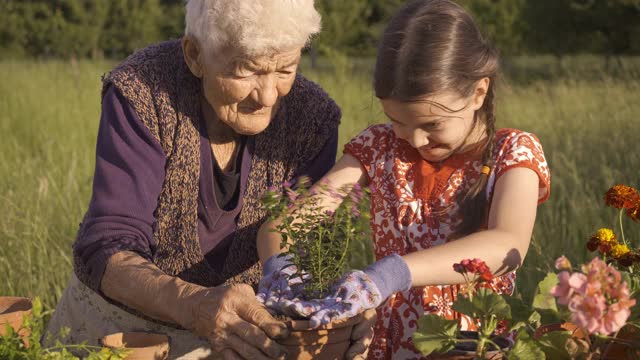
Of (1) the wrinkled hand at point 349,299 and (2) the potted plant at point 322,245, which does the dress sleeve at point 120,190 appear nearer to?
(2) the potted plant at point 322,245

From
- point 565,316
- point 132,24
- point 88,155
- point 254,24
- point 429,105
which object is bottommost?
point 132,24

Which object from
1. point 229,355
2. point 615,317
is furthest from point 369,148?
point 615,317

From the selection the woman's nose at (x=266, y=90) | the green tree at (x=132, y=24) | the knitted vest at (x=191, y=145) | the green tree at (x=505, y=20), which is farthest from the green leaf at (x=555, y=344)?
the green tree at (x=505, y=20)

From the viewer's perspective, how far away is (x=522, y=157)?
82.0 inches

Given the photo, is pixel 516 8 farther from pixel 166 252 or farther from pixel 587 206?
pixel 166 252

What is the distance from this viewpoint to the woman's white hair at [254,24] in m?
2.15

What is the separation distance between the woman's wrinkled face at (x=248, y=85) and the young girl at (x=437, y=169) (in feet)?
0.91

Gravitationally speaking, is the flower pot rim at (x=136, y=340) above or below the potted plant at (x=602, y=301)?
below

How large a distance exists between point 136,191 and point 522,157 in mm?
1089

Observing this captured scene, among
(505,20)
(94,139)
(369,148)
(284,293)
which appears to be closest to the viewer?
(284,293)

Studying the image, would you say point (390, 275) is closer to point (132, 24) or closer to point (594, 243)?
point (594, 243)

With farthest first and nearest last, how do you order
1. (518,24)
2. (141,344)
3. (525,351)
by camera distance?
(518,24) < (141,344) < (525,351)

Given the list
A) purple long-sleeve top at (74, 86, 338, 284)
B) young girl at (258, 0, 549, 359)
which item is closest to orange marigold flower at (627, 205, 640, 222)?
young girl at (258, 0, 549, 359)

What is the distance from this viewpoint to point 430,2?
2.13m
